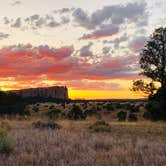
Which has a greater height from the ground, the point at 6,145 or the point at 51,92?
the point at 51,92

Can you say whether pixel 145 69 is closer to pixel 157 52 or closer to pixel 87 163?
pixel 157 52

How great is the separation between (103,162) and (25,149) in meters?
3.62

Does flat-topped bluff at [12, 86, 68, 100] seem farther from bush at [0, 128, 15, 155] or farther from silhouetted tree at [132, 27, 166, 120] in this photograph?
bush at [0, 128, 15, 155]

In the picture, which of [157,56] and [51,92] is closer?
[157,56]

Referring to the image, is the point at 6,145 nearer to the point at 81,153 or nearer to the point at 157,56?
the point at 81,153

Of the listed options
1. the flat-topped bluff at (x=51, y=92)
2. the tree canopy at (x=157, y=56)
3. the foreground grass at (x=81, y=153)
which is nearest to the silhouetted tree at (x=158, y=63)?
the tree canopy at (x=157, y=56)

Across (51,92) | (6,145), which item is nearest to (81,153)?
(6,145)

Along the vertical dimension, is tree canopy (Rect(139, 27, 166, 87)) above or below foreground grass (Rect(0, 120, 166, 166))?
above

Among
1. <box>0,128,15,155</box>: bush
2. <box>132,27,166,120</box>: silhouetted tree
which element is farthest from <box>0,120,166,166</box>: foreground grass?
<box>132,27,166,120</box>: silhouetted tree

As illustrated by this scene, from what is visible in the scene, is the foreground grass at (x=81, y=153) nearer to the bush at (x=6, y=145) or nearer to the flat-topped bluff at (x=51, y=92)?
the bush at (x=6, y=145)

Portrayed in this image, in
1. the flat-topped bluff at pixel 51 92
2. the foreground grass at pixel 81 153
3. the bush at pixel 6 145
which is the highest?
the flat-topped bluff at pixel 51 92

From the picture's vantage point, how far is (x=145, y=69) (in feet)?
130

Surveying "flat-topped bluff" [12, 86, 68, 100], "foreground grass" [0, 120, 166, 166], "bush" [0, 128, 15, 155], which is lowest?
"foreground grass" [0, 120, 166, 166]

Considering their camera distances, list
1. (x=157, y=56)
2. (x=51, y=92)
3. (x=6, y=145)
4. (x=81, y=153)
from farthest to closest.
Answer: (x=51, y=92) < (x=157, y=56) < (x=6, y=145) < (x=81, y=153)
